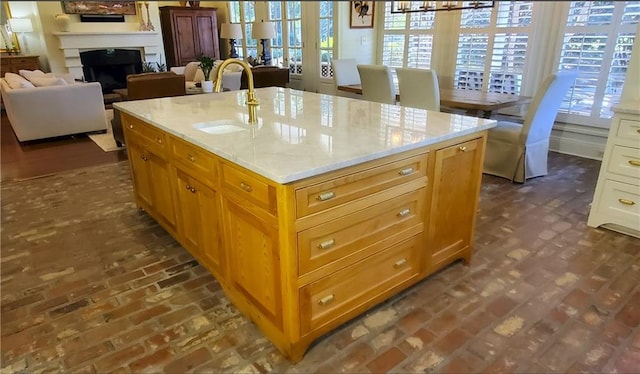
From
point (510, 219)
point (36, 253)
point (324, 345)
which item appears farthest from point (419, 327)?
point (36, 253)

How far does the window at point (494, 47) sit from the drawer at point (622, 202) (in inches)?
93.9

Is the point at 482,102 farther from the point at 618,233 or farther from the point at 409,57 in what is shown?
the point at 409,57

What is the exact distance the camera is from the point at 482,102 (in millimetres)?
3861

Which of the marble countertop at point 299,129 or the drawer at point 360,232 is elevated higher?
the marble countertop at point 299,129

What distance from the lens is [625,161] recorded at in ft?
8.76

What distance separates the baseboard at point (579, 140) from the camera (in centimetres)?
434

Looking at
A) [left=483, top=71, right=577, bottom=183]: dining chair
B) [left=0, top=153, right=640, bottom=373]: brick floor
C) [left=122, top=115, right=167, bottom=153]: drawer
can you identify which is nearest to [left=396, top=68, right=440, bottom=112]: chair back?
[left=483, top=71, right=577, bottom=183]: dining chair

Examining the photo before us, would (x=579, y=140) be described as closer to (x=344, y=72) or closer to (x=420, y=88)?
(x=420, y=88)

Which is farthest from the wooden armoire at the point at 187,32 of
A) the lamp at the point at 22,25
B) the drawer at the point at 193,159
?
the drawer at the point at 193,159

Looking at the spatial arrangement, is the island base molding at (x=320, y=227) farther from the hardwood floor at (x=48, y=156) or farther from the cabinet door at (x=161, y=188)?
the hardwood floor at (x=48, y=156)

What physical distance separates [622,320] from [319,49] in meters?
6.06

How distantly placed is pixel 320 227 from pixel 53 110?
521cm

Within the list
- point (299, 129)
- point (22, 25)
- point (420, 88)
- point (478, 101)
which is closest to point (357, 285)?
point (299, 129)

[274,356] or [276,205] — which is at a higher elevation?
[276,205]
